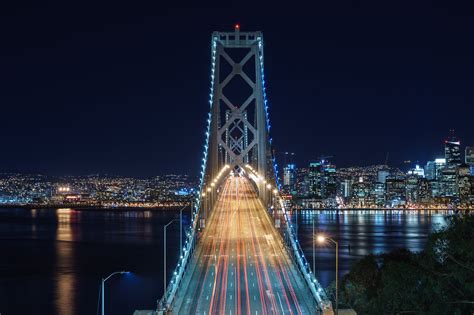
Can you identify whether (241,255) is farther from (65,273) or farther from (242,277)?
(65,273)

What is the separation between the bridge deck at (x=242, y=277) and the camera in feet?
86.2

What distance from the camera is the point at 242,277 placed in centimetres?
3334

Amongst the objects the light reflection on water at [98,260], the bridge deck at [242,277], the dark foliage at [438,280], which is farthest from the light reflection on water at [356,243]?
the dark foliage at [438,280]

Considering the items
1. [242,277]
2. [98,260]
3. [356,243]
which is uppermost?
[242,277]

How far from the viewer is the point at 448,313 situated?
20906 mm

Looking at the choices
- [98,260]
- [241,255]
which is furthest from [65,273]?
[241,255]

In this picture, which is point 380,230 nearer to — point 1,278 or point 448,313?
point 1,278

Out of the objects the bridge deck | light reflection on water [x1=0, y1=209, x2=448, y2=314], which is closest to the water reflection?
light reflection on water [x1=0, y1=209, x2=448, y2=314]

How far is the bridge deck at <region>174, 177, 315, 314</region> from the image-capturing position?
2628 cm

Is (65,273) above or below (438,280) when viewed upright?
below

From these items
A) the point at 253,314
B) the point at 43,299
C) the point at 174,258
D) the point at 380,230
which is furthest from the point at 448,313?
the point at 380,230

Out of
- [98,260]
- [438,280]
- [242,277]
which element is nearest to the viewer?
[438,280]

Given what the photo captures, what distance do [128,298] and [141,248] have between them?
27829 mm

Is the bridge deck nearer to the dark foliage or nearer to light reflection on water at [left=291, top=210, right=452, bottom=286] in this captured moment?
the dark foliage
